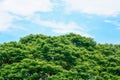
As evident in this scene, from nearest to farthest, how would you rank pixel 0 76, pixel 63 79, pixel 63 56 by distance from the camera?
pixel 63 79
pixel 0 76
pixel 63 56

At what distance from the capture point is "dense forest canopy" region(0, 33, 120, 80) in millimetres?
28234

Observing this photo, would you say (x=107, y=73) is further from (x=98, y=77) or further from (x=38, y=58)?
(x=38, y=58)

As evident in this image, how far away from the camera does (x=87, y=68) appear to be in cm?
2945

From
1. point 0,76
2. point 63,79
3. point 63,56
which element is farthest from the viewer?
point 63,56

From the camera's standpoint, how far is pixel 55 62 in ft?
97.8

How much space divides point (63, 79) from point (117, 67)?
19.2 feet

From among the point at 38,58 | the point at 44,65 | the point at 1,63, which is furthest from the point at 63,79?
the point at 1,63

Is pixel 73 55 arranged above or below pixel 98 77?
above

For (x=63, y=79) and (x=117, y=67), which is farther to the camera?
(x=117, y=67)

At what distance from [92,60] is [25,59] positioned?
5.77 meters

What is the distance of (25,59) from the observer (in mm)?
29031

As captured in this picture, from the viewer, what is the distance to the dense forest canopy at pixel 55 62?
28234mm

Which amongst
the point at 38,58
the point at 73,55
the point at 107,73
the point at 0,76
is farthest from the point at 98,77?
the point at 0,76

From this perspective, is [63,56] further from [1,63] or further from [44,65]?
[1,63]
